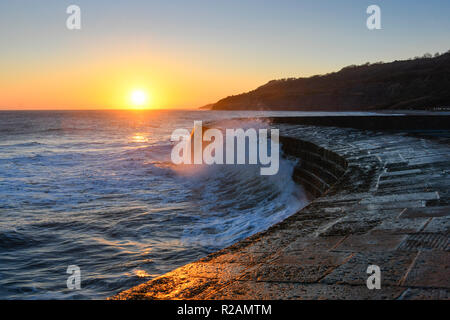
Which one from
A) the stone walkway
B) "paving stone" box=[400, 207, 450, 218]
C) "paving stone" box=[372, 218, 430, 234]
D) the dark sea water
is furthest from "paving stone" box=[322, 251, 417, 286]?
the dark sea water

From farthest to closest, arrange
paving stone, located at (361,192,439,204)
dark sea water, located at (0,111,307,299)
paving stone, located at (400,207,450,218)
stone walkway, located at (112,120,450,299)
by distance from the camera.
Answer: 1. dark sea water, located at (0,111,307,299)
2. paving stone, located at (361,192,439,204)
3. paving stone, located at (400,207,450,218)
4. stone walkway, located at (112,120,450,299)

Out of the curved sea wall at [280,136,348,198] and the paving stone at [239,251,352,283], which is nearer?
the paving stone at [239,251,352,283]

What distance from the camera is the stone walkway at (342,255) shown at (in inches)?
71.2

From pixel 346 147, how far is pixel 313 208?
371 centimetres

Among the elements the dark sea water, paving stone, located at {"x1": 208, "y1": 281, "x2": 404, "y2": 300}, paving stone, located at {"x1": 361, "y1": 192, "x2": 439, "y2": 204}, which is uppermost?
paving stone, located at {"x1": 361, "y1": 192, "x2": 439, "y2": 204}

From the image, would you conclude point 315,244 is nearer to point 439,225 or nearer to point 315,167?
point 439,225

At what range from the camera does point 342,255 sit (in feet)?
7.34

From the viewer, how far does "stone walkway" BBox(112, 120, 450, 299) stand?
1.81 meters

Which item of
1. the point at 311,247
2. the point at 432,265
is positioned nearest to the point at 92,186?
the point at 311,247

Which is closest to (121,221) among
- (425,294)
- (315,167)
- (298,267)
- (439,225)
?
(315,167)

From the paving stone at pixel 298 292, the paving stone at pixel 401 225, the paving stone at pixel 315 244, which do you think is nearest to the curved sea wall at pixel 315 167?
the paving stone at pixel 401 225

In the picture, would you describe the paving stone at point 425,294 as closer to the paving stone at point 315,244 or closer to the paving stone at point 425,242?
the paving stone at point 425,242

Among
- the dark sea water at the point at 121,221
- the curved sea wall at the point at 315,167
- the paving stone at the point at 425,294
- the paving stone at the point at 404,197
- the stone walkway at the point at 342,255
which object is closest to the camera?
the paving stone at the point at 425,294

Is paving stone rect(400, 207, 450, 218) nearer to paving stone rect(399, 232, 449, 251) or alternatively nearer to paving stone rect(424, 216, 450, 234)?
paving stone rect(424, 216, 450, 234)
